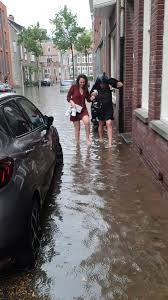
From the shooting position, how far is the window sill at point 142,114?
6630mm

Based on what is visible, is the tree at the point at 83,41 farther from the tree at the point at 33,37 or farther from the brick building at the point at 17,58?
the brick building at the point at 17,58

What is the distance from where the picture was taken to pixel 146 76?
7.15 meters

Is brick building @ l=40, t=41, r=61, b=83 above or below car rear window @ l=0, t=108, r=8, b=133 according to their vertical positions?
above

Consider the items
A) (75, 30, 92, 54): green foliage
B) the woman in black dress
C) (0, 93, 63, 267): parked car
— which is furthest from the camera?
(75, 30, 92, 54): green foliage

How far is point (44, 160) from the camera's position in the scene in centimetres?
Answer: 469

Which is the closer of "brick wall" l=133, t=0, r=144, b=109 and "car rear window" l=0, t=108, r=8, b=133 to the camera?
"car rear window" l=0, t=108, r=8, b=133

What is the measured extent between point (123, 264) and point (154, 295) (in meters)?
0.53

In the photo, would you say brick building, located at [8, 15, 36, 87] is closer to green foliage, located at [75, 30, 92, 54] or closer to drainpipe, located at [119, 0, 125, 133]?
green foliage, located at [75, 30, 92, 54]

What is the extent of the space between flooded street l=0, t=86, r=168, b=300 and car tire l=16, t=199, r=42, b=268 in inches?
4.7

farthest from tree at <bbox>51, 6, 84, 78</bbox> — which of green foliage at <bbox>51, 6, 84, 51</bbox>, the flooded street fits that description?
the flooded street

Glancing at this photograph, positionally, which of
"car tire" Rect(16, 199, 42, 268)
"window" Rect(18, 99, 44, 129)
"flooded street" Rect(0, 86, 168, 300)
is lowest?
"flooded street" Rect(0, 86, 168, 300)

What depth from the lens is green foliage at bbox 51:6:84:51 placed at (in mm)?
46312

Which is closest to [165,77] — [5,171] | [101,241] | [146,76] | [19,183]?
[146,76]

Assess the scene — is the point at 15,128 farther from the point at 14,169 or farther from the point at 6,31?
the point at 6,31
